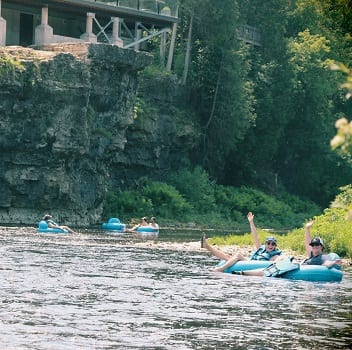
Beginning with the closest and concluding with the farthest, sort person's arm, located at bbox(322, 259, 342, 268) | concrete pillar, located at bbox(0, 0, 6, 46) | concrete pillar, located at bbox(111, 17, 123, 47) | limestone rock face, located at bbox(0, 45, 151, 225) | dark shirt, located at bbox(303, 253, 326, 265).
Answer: person's arm, located at bbox(322, 259, 342, 268)
dark shirt, located at bbox(303, 253, 326, 265)
limestone rock face, located at bbox(0, 45, 151, 225)
concrete pillar, located at bbox(0, 0, 6, 46)
concrete pillar, located at bbox(111, 17, 123, 47)

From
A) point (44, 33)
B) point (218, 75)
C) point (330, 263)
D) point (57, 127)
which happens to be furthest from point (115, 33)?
point (330, 263)

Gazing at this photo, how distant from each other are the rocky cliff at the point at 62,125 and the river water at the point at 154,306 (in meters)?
17.9

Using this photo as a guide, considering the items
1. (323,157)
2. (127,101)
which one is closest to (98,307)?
(127,101)

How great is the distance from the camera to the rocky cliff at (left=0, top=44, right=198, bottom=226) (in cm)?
5106

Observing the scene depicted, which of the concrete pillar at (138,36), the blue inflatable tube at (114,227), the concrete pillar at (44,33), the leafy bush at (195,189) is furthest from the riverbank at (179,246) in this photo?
the concrete pillar at (138,36)

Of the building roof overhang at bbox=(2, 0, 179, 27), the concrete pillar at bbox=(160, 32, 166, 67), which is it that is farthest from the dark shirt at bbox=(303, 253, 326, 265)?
the concrete pillar at bbox=(160, 32, 166, 67)

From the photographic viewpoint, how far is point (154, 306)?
850 inches

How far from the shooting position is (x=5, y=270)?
27.1 meters

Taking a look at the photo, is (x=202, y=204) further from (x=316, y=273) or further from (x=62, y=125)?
(x=316, y=273)

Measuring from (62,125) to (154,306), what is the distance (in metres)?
31.6

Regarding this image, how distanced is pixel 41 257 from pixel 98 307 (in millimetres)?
10628

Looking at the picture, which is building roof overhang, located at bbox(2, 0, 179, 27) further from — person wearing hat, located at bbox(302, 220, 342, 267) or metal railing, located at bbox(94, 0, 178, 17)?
person wearing hat, located at bbox(302, 220, 342, 267)

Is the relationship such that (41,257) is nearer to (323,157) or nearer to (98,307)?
(98,307)

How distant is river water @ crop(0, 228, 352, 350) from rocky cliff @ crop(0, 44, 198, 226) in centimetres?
1788
